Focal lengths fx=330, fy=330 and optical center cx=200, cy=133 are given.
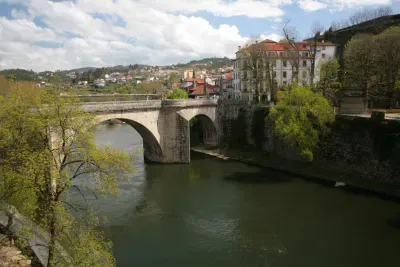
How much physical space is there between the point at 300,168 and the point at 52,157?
78.4 feet

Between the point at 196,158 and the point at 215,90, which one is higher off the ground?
the point at 215,90

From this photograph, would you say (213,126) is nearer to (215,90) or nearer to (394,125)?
(394,125)

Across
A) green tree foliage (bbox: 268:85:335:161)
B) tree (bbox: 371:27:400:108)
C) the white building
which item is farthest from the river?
the white building

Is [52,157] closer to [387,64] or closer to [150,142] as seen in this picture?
[150,142]

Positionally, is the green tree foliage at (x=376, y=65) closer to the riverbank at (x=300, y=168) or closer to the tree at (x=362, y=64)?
the tree at (x=362, y=64)

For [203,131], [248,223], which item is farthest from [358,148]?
[203,131]

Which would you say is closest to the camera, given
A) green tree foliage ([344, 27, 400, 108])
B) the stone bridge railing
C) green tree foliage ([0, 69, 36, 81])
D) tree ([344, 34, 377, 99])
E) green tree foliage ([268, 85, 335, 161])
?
green tree foliage ([0, 69, 36, 81])

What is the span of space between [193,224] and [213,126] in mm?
22845

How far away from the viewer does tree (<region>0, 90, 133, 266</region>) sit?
31.6 feet

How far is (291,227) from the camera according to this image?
62.9 ft

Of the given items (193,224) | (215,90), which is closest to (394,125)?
(193,224)

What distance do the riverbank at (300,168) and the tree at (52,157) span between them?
20.1 meters

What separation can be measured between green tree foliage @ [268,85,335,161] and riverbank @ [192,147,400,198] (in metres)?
1.51

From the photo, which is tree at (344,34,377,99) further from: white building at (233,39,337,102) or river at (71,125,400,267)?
river at (71,125,400,267)
